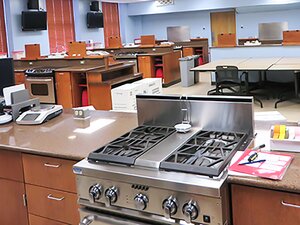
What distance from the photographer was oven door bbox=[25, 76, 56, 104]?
7438 mm

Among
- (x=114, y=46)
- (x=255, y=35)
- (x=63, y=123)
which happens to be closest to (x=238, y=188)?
(x=63, y=123)

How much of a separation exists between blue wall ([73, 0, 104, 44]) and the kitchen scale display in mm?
10668

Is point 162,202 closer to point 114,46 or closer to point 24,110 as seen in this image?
point 24,110

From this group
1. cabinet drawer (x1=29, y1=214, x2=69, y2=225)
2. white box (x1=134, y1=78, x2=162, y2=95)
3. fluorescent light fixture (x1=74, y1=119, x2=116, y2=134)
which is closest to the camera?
cabinet drawer (x1=29, y1=214, x2=69, y2=225)

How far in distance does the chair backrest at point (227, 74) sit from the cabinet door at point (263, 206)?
5.97 meters

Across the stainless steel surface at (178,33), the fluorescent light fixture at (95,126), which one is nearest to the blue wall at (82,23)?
the stainless steel surface at (178,33)

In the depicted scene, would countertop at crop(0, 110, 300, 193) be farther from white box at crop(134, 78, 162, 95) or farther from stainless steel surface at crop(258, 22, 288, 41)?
stainless steel surface at crop(258, 22, 288, 41)

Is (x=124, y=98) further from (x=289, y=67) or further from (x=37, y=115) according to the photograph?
(x=289, y=67)

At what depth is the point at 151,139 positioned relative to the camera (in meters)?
2.21

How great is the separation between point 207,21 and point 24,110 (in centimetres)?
1337

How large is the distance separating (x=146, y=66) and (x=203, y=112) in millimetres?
7945

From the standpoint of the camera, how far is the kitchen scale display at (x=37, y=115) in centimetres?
299

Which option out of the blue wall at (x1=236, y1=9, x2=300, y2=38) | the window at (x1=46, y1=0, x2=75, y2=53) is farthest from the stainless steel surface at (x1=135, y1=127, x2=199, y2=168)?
the blue wall at (x1=236, y1=9, x2=300, y2=38)

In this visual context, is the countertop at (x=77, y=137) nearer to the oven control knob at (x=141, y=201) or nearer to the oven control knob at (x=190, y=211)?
the oven control knob at (x=190, y=211)
